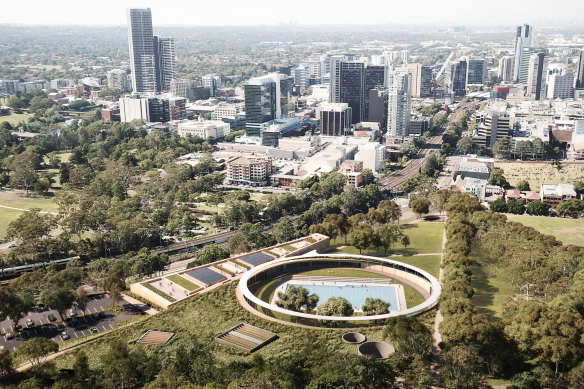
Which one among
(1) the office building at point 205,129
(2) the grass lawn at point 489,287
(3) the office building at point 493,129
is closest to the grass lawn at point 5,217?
(1) the office building at point 205,129

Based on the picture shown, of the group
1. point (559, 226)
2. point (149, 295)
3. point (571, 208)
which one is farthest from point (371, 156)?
point (149, 295)

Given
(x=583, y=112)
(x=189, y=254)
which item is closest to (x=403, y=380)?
(x=189, y=254)

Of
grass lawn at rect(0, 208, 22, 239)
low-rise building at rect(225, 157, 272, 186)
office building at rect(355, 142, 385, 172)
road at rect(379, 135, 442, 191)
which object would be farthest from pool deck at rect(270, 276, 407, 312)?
office building at rect(355, 142, 385, 172)

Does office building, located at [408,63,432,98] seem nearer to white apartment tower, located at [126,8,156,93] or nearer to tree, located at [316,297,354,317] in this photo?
white apartment tower, located at [126,8,156,93]

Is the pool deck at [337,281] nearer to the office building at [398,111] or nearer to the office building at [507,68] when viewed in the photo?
the office building at [398,111]

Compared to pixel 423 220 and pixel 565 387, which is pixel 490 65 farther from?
pixel 565 387
